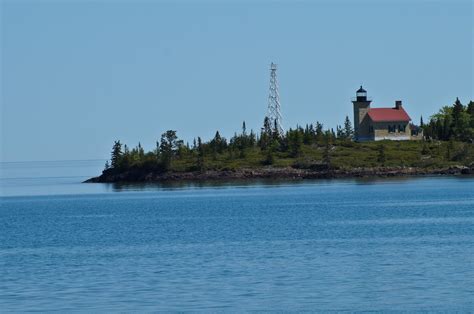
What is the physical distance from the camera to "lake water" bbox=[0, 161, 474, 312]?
122 feet

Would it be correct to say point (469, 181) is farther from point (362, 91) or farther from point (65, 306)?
point (65, 306)

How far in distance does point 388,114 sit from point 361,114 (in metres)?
4.31

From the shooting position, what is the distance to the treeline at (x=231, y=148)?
549 ft

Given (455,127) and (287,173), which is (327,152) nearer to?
(287,173)

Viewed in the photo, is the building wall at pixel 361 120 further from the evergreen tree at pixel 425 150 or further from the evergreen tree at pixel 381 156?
the evergreen tree at pixel 381 156

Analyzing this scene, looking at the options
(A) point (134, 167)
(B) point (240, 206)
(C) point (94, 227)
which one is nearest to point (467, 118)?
(A) point (134, 167)

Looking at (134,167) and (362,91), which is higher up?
(362,91)

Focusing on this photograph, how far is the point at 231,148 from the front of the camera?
175 metres

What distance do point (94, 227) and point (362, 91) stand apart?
99.4 metres

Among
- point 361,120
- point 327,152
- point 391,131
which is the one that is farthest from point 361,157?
point 391,131

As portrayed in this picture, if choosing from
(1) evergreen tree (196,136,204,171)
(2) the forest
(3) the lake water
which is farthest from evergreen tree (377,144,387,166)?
(3) the lake water

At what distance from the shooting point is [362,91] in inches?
6747

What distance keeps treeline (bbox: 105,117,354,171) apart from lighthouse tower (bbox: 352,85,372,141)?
8.17ft

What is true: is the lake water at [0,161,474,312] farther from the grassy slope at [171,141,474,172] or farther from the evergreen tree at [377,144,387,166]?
the grassy slope at [171,141,474,172]
